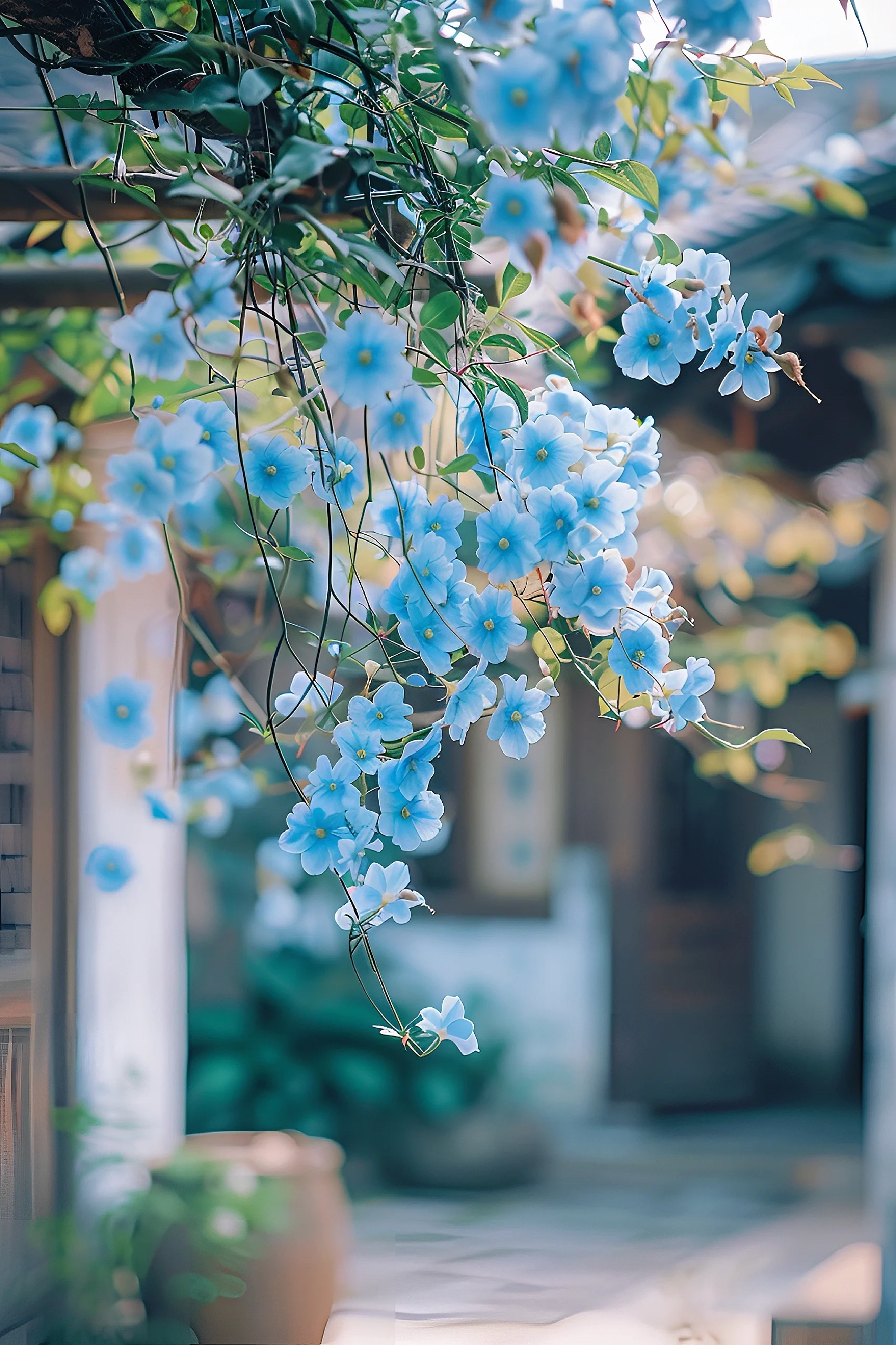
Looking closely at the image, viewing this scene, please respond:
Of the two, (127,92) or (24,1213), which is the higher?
(127,92)

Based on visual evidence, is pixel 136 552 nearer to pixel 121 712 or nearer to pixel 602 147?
pixel 121 712

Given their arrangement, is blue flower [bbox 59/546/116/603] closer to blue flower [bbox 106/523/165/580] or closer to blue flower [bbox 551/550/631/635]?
blue flower [bbox 106/523/165/580]

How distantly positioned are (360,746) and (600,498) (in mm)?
195

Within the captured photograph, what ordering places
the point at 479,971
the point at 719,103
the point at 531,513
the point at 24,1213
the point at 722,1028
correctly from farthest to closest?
1. the point at 722,1028
2. the point at 479,971
3. the point at 24,1213
4. the point at 719,103
5. the point at 531,513

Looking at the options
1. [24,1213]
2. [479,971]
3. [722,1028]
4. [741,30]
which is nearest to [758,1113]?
[722,1028]

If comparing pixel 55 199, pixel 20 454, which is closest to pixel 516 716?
pixel 20 454

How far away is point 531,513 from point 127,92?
343mm

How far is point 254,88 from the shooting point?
1.53ft

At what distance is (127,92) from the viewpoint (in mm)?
598

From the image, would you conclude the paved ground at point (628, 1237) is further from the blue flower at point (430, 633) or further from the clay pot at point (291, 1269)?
the blue flower at point (430, 633)

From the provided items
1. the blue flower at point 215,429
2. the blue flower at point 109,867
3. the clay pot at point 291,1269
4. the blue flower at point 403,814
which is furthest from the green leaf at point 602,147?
the clay pot at point 291,1269

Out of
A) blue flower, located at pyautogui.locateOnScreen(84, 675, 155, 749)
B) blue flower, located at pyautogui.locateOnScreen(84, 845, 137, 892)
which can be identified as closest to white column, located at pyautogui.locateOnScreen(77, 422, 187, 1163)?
blue flower, located at pyautogui.locateOnScreen(84, 845, 137, 892)

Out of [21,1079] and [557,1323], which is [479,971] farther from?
[21,1079]

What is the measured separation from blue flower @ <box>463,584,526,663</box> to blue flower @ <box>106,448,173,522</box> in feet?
0.56
